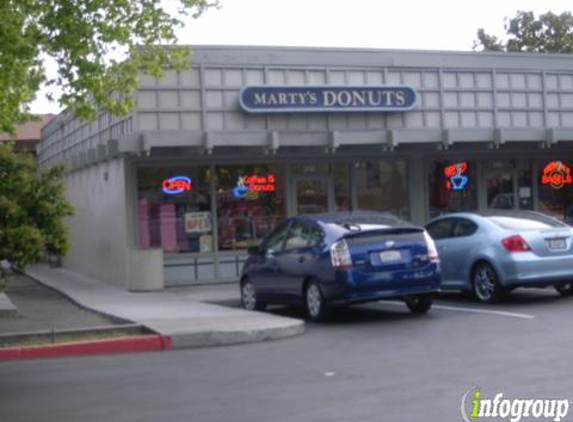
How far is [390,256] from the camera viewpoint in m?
12.6

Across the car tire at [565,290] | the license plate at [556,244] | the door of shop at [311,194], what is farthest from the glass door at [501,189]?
the license plate at [556,244]

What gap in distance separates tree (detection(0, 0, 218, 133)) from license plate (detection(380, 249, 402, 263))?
4260mm

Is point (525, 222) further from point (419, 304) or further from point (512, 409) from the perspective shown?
point (512, 409)

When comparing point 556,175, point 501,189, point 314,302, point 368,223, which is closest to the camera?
point 368,223

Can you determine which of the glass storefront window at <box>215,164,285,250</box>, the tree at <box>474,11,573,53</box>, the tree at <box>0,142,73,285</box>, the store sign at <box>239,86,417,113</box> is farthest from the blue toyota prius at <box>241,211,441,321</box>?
the tree at <box>474,11,573,53</box>

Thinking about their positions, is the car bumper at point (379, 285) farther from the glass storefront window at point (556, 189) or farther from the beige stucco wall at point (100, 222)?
the glass storefront window at point (556, 189)

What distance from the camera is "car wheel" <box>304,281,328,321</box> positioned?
42.2 feet

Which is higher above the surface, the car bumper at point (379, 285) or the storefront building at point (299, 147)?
the storefront building at point (299, 147)

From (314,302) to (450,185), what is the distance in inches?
373

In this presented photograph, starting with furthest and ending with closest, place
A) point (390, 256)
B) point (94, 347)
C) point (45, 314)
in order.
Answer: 1. point (45, 314)
2. point (390, 256)
3. point (94, 347)

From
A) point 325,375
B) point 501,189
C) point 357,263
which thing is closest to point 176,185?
point 357,263

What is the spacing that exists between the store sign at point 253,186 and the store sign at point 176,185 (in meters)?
1.06

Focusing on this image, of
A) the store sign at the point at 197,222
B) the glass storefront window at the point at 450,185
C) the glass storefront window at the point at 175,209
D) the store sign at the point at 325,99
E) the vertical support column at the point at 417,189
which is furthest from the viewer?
the glass storefront window at the point at 450,185

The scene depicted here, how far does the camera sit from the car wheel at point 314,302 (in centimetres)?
1288
